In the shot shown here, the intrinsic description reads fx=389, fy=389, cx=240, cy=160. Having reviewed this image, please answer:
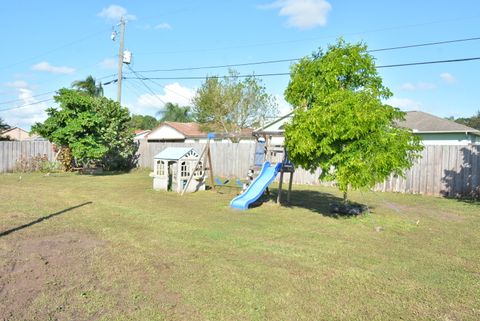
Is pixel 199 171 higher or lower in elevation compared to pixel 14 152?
lower

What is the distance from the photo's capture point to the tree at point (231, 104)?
116 ft

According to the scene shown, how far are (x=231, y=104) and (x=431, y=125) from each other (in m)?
17.5

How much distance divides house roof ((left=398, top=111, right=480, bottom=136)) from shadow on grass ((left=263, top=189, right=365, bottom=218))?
1227cm

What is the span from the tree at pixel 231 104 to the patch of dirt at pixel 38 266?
95.8 ft

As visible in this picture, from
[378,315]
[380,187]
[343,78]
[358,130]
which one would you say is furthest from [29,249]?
[380,187]

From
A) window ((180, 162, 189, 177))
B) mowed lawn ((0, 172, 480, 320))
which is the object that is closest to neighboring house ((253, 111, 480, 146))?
window ((180, 162, 189, 177))

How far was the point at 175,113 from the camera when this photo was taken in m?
59.8

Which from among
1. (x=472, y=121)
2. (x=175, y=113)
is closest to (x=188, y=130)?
(x=175, y=113)

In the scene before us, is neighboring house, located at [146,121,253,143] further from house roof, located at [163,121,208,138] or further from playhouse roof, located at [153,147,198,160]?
playhouse roof, located at [153,147,198,160]

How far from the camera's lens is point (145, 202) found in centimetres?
1063

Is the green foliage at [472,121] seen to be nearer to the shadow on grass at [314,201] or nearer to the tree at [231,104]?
the tree at [231,104]

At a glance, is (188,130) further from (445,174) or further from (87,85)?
(445,174)

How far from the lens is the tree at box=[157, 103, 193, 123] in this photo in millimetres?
59719

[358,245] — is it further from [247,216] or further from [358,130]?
[247,216]
